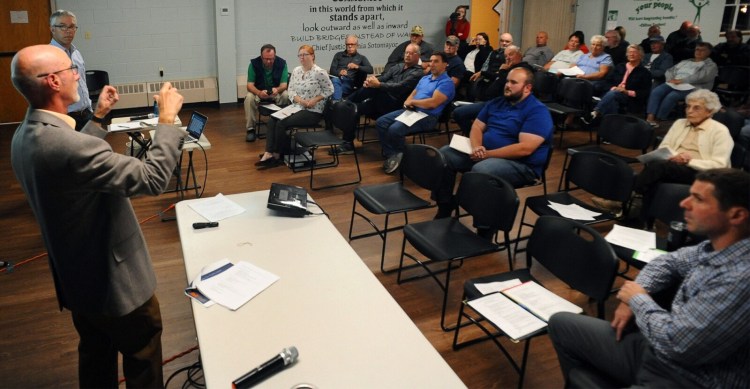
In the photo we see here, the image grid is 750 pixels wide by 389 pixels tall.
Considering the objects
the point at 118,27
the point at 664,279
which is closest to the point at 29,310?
the point at 664,279

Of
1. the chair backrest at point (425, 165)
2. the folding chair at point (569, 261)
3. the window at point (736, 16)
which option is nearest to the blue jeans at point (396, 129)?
the chair backrest at point (425, 165)

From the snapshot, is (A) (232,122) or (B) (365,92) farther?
(A) (232,122)

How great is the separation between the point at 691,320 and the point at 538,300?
0.77m

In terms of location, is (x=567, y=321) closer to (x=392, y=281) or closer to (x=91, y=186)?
(x=392, y=281)

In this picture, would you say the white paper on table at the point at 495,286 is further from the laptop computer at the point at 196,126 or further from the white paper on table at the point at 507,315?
the laptop computer at the point at 196,126

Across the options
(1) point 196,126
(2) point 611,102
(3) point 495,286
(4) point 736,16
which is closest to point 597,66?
(2) point 611,102

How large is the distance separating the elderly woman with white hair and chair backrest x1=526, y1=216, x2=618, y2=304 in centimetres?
185

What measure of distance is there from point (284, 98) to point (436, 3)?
13.6 ft

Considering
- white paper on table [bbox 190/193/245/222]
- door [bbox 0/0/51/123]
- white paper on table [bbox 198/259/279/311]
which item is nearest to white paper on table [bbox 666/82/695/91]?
white paper on table [bbox 190/193/245/222]

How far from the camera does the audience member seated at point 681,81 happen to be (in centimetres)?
734

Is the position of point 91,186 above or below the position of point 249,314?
above

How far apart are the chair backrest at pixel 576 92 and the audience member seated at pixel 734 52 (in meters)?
4.38

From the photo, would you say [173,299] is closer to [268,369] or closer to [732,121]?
[268,369]

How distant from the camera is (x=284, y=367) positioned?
1.76 metres
